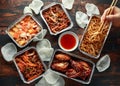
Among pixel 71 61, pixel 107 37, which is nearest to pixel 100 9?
pixel 107 37

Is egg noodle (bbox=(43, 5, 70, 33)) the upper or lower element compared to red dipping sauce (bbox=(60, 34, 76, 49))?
upper

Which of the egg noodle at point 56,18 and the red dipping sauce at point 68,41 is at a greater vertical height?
the egg noodle at point 56,18

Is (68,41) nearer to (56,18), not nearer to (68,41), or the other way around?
(68,41)

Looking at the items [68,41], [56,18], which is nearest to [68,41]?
[68,41]

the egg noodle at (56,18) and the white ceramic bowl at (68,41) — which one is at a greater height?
the egg noodle at (56,18)

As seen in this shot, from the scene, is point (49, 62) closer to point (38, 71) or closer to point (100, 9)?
point (38, 71)
